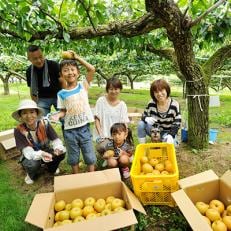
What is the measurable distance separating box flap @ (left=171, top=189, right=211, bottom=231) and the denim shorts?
48.4 inches

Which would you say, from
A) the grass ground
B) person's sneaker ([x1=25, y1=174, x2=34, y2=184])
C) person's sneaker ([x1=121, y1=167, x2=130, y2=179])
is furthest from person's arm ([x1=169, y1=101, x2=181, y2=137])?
person's sneaker ([x1=25, y1=174, x2=34, y2=184])

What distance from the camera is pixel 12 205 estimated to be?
283 centimetres

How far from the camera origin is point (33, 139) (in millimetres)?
3088

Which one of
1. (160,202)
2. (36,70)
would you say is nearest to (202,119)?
(160,202)

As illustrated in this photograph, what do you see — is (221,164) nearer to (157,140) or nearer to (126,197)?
(157,140)

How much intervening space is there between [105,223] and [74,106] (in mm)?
1377

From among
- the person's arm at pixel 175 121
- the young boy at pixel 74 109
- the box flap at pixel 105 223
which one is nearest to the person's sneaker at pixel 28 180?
the young boy at pixel 74 109

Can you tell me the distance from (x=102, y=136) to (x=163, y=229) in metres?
1.41

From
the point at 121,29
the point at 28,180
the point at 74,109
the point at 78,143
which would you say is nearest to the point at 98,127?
the point at 78,143

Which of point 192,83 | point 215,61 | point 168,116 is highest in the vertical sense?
point 215,61

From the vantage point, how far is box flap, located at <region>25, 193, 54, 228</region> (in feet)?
6.84

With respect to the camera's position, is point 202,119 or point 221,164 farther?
point 202,119

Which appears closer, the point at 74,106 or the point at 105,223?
the point at 105,223

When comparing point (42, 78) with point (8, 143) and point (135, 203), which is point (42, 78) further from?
point (135, 203)
